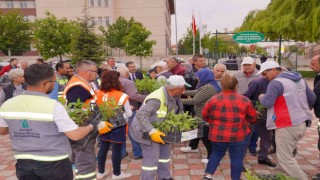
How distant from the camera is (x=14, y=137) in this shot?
250 centimetres

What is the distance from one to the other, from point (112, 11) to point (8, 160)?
1663 inches

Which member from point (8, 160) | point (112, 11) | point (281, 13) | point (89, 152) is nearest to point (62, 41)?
point (281, 13)

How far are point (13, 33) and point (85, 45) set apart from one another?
33.1 m

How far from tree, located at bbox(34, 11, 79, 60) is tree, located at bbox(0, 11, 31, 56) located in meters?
18.5

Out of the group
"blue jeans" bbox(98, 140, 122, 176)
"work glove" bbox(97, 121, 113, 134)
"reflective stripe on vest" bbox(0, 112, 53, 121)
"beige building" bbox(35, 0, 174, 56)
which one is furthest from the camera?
"beige building" bbox(35, 0, 174, 56)

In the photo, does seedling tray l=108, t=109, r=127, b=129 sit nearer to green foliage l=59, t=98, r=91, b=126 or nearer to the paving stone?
green foliage l=59, t=98, r=91, b=126

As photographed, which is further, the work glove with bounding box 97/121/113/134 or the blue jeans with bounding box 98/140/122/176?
the blue jeans with bounding box 98/140/122/176

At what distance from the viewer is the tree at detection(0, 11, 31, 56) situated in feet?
126

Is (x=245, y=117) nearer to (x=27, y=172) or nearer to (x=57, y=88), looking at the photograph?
(x=27, y=172)

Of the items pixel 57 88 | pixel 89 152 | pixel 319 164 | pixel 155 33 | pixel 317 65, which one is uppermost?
pixel 155 33

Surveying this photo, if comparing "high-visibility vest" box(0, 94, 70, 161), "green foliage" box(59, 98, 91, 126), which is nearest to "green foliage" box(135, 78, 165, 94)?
"green foliage" box(59, 98, 91, 126)

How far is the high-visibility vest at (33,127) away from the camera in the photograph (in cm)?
239

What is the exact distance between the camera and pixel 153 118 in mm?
3562

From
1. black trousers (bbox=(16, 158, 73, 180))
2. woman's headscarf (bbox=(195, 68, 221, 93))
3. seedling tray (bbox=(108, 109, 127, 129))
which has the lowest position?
black trousers (bbox=(16, 158, 73, 180))
